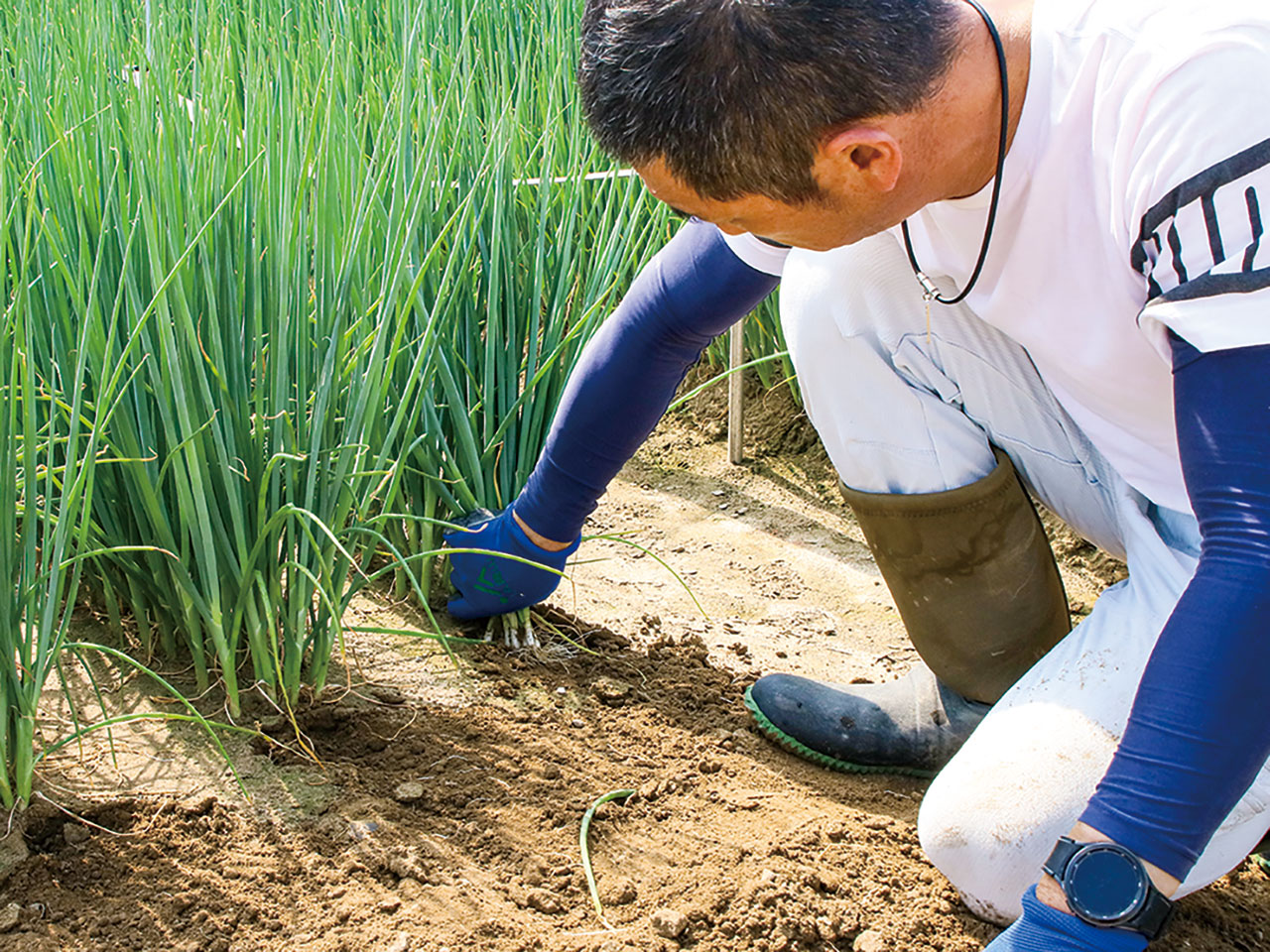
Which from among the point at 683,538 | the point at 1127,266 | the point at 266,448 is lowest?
the point at 683,538

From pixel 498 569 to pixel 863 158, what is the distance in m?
0.82

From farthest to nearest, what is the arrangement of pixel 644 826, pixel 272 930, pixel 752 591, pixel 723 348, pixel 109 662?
pixel 723 348
pixel 752 591
pixel 109 662
pixel 644 826
pixel 272 930

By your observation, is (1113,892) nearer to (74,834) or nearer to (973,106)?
(973,106)

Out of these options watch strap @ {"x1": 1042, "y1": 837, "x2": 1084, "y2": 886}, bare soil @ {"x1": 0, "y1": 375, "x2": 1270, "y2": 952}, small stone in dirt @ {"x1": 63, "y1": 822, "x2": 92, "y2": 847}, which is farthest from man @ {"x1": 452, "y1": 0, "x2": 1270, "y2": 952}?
small stone in dirt @ {"x1": 63, "y1": 822, "x2": 92, "y2": 847}

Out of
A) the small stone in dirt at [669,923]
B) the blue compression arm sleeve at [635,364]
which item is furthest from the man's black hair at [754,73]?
the small stone in dirt at [669,923]

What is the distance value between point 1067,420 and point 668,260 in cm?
48

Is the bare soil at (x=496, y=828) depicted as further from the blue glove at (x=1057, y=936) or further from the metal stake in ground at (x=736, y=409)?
the metal stake in ground at (x=736, y=409)

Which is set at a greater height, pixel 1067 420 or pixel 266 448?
pixel 1067 420

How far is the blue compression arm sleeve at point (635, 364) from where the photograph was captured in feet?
4.50

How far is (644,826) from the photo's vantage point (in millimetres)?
1330

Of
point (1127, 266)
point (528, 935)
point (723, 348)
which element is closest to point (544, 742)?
point (528, 935)

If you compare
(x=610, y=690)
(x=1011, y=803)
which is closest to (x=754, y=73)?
(x=1011, y=803)

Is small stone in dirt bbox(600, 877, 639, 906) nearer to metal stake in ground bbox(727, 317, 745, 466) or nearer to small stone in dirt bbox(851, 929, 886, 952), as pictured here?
small stone in dirt bbox(851, 929, 886, 952)

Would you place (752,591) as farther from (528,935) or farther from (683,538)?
(528,935)
